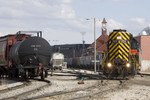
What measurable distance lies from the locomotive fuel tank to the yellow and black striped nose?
4.68 metres

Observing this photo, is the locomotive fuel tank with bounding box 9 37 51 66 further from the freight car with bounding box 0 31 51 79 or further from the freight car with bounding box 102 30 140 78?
the freight car with bounding box 102 30 140 78

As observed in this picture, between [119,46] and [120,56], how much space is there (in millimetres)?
743

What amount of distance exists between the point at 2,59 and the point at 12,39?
1.92 meters

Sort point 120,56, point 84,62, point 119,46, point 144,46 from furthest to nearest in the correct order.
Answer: point 84,62 → point 144,46 → point 119,46 → point 120,56

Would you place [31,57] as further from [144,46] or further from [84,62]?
[84,62]

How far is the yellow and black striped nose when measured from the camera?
60.6 ft

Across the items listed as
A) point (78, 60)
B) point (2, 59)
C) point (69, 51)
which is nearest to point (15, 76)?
point (2, 59)

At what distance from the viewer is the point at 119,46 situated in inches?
734

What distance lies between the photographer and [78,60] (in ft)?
205

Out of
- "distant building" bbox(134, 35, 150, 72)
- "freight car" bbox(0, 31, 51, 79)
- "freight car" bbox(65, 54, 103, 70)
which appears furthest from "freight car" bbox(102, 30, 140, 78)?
"distant building" bbox(134, 35, 150, 72)

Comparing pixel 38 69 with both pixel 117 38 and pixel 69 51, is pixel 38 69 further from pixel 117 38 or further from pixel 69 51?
pixel 69 51

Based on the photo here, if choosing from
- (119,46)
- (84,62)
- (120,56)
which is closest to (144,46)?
(84,62)

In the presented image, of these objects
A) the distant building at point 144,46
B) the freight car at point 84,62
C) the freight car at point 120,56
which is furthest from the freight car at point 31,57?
the distant building at point 144,46

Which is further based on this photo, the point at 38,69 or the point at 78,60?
the point at 78,60
